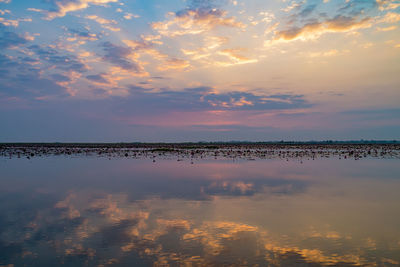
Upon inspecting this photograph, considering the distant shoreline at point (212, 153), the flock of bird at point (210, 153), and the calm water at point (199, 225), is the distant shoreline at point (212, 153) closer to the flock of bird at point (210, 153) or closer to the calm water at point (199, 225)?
the flock of bird at point (210, 153)

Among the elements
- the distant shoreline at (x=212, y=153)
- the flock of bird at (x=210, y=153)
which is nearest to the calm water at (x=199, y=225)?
the flock of bird at (x=210, y=153)

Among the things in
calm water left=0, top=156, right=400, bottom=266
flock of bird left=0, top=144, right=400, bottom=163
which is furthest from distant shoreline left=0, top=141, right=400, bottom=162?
calm water left=0, top=156, right=400, bottom=266

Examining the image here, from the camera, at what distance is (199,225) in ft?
33.7

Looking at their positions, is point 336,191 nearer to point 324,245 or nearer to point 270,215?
point 270,215

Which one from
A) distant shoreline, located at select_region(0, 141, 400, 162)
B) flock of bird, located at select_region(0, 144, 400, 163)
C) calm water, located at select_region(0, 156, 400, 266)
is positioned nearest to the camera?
calm water, located at select_region(0, 156, 400, 266)

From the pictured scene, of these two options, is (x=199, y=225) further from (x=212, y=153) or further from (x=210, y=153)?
(x=210, y=153)

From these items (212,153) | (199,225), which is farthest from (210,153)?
(199,225)

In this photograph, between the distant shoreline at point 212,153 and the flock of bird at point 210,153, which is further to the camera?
the distant shoreline at point 212,153

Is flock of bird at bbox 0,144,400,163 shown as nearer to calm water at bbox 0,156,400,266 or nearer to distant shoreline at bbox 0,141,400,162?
distant shoreline at bbox 0,141,400,162

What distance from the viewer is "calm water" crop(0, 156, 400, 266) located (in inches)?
297

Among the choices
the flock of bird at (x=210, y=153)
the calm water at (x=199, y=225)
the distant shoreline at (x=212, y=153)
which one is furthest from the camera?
the distant shoreline at (x=212, y=153)

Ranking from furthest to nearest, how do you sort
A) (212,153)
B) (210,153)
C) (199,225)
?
(210,153)
(212,153)
(199,225)

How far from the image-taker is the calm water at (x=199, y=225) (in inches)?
297

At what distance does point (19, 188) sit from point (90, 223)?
10417 mm
